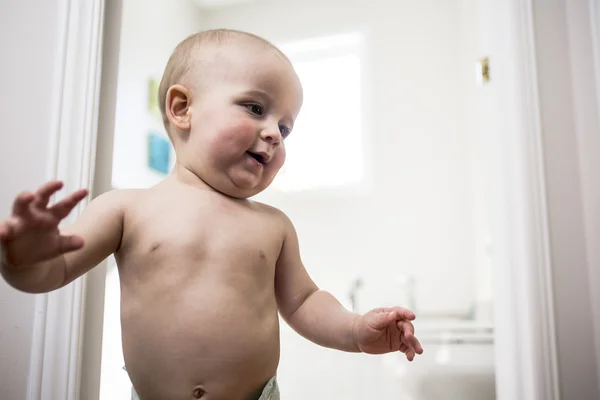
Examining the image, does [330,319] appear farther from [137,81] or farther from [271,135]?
[137,81]

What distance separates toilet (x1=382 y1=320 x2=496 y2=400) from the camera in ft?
5.69

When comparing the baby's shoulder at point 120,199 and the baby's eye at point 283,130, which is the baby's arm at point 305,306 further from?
the baby's shoulder at point 120,199

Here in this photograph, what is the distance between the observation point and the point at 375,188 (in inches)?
123

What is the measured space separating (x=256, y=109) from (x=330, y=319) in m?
0.37

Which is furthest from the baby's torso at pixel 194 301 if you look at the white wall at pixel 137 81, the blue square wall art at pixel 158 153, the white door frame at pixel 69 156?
the blue square wall art at pixel 158 153

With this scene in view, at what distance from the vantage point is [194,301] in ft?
2.46

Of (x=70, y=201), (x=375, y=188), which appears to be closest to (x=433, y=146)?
(x=375, y=188)

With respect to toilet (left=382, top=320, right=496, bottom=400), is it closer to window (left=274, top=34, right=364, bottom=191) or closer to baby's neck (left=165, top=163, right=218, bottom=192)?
baby's neck (left=165, top=163, right=218, bottom=192)

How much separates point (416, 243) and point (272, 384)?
2.32 metres

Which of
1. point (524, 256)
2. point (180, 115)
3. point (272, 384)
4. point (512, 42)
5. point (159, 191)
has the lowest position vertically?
point (272, 384)

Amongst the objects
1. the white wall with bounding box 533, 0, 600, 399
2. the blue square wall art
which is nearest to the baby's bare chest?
the white wall with bounding box 533, 0, 600, 399

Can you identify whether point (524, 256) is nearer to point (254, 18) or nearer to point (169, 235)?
point (169, 235)

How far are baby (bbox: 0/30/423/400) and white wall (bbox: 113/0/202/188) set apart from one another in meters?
1.67

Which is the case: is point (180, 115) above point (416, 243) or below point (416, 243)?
above
